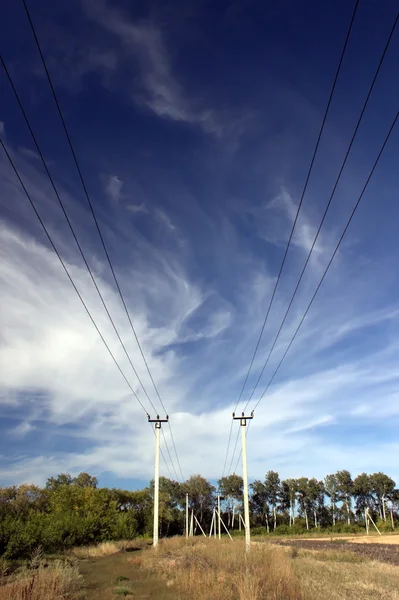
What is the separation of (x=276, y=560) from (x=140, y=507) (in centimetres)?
8686

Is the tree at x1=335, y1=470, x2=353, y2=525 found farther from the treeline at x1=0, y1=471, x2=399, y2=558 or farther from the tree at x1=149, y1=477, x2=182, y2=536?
the tree at x1=149, y1=477, x2=182, y2=536

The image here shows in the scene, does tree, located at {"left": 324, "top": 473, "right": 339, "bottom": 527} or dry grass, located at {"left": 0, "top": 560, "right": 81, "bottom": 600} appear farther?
tree, located at {"left": 324, "top": 473, "right": 339, "bottom": 527}

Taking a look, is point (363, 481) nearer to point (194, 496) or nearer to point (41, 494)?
point (194, 496)

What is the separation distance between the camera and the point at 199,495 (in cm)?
11188

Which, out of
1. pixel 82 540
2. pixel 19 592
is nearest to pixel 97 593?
pixel 19 592

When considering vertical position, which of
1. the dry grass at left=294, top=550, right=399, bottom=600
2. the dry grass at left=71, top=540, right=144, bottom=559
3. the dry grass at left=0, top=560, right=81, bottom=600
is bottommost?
the dry grass at left=71, top=540, right=144, bottom=559

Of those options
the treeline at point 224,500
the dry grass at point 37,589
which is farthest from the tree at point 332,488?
the dry grass at point 37,589

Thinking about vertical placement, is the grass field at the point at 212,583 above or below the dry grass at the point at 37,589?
below

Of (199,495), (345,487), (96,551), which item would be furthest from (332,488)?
(96,551)

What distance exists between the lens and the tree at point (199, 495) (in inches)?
4375

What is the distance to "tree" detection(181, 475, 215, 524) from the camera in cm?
11112

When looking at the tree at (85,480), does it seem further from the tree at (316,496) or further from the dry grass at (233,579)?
the dry grass at (233,579)

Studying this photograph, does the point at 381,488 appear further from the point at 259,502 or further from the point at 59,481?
the point at 59,481

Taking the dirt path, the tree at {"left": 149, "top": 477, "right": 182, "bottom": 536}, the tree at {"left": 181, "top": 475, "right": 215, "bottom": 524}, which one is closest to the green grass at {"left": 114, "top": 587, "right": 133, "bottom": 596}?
the dirt path
